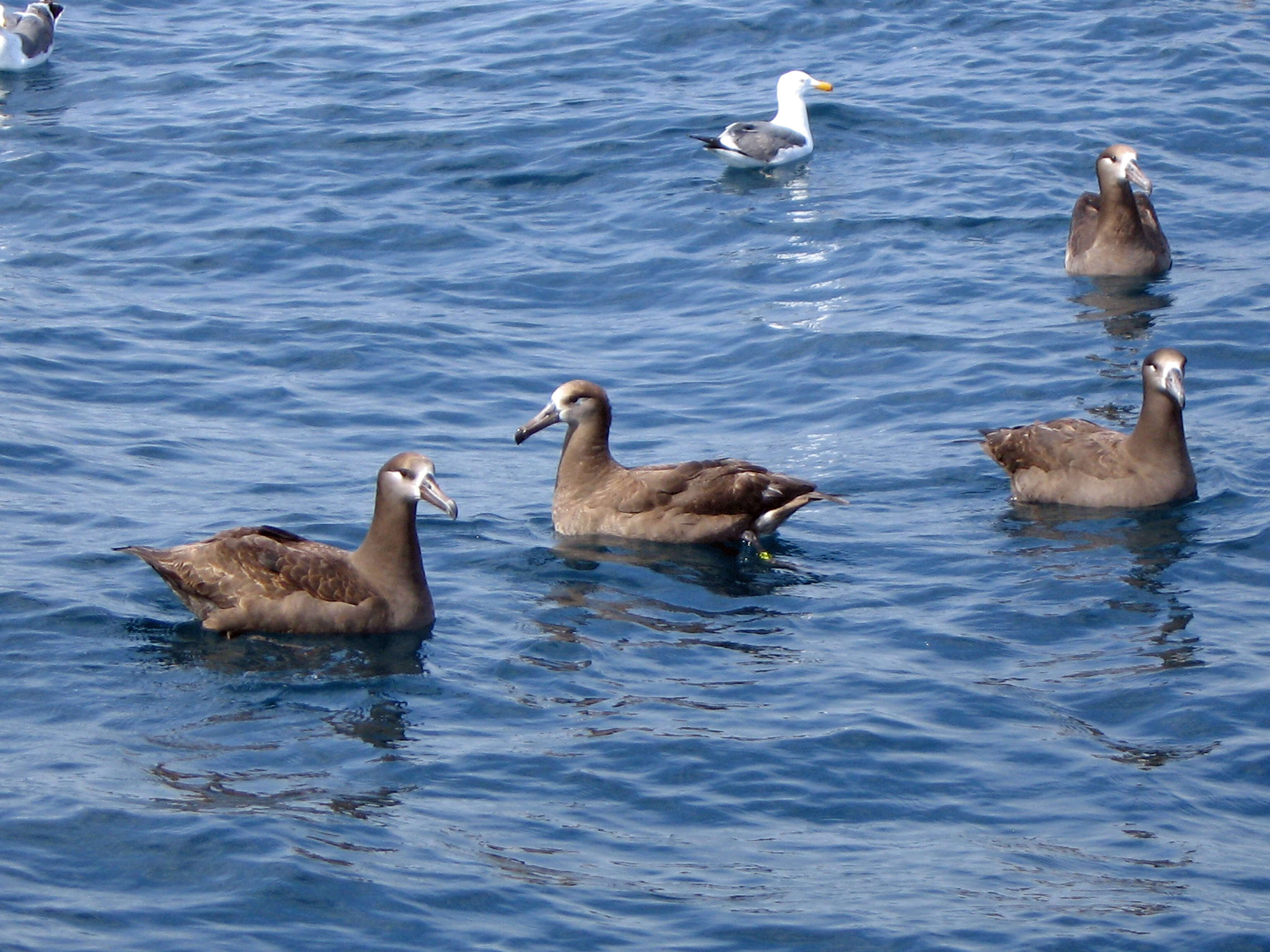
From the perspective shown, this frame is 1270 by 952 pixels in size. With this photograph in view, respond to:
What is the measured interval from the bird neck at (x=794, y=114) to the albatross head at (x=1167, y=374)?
379 inches

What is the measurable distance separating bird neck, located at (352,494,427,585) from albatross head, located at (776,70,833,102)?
499 inches

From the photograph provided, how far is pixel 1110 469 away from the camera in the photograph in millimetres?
13148

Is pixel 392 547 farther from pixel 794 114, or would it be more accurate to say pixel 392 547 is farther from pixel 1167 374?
pixel 794 114

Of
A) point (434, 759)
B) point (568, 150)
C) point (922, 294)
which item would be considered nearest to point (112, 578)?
point (434, 759)

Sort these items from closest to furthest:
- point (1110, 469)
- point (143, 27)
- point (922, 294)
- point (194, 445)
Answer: point (1110, 469), point (194, 445), point (922, 294), point (143, 27)

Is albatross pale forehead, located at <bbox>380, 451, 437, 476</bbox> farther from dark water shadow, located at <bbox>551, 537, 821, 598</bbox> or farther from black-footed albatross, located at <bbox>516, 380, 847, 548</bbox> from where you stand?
Answer: black-footed albatross, located at <bbox>516, 380, 847, 548</bbox>

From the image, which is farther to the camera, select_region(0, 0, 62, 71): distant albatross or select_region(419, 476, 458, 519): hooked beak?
select_region(0, 0, 62, 71): distant albatross

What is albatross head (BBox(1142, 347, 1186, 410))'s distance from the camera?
42.5 feet

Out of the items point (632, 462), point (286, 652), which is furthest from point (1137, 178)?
point (286, 652)

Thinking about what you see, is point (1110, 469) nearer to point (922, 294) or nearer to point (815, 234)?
point (922, 294)

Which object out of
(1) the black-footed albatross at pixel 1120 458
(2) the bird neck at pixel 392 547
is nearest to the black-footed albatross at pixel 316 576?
(2) the bird neck at pixel 392 547

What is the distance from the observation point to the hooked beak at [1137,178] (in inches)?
711

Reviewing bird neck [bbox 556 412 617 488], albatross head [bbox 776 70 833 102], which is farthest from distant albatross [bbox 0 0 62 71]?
bird neck [bbox 556 412 617 488]

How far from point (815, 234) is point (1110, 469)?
7.34 metres
